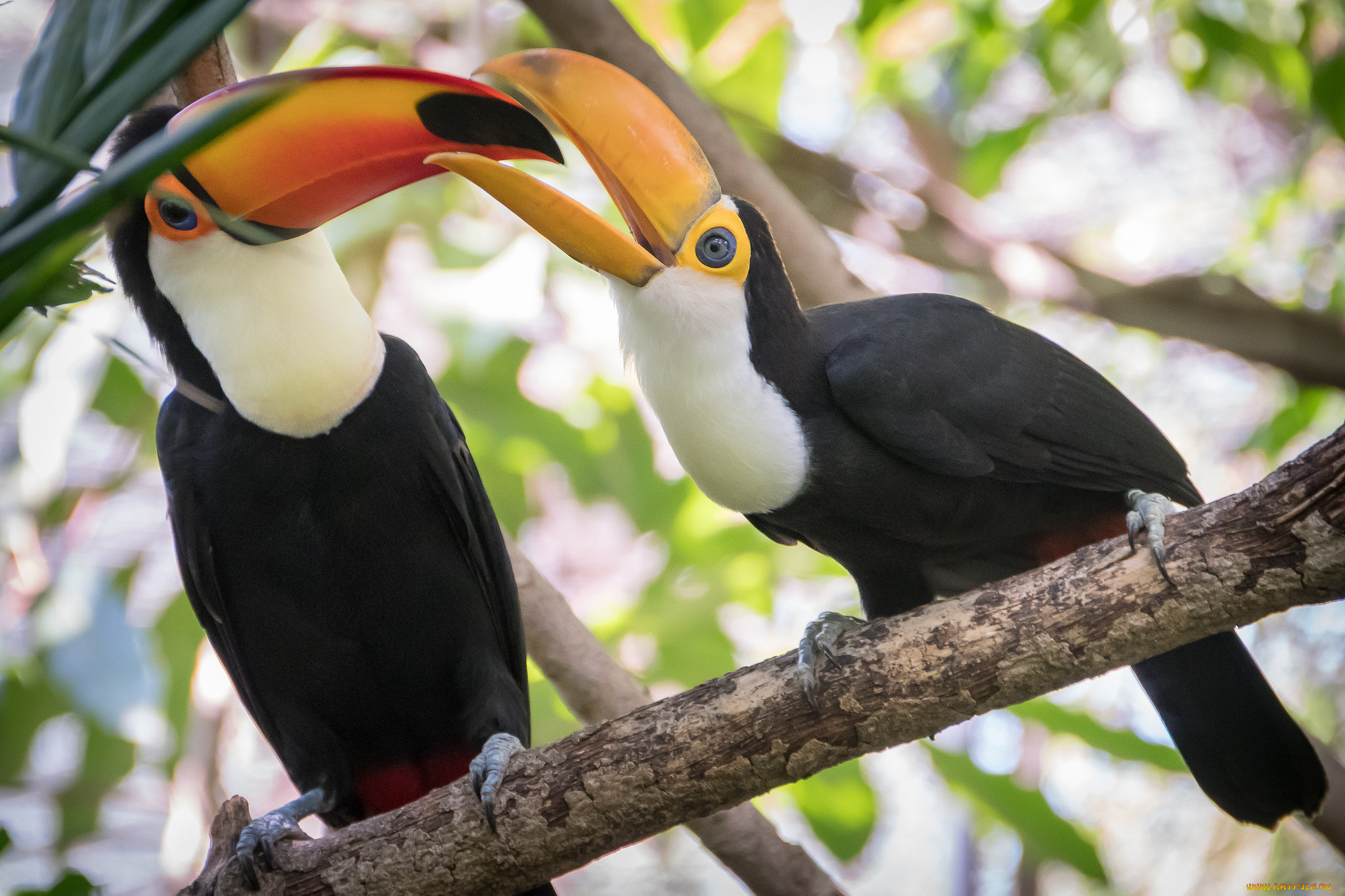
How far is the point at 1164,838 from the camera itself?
4.33 metres

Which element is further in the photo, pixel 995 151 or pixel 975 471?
pixel 995 151

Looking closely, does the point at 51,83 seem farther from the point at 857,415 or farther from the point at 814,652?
the point at 857,415

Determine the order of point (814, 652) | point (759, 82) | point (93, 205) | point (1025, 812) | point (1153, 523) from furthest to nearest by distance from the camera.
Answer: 1. point (759, 82)
2. point (1025, 812)
3. point (814, 652)
4. point (1153, 523)
5. point (93, 205)

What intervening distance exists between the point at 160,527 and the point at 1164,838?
3.94 m

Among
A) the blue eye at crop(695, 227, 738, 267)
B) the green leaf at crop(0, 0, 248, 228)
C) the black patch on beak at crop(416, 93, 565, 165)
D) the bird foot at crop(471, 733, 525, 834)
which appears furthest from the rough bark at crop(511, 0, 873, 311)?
the green leaf at crop(0, 0, 248, 228)

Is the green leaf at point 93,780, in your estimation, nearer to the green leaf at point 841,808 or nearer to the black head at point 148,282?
the black head at point 148,282

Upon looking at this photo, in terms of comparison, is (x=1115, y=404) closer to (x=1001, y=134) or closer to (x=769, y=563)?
(x=769, y=563)

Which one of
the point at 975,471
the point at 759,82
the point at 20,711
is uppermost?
the point at 759,82

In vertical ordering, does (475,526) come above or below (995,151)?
below

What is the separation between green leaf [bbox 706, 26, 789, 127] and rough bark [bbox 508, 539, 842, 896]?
1721 mm

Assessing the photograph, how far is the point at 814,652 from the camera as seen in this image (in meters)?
1.74

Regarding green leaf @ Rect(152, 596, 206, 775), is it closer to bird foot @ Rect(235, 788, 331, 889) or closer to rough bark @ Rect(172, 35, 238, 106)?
bird foot @ Rect(235, 788, 331, 889)

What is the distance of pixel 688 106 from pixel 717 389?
101 centimetres

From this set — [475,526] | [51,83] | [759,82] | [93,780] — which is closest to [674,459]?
[759,82]
